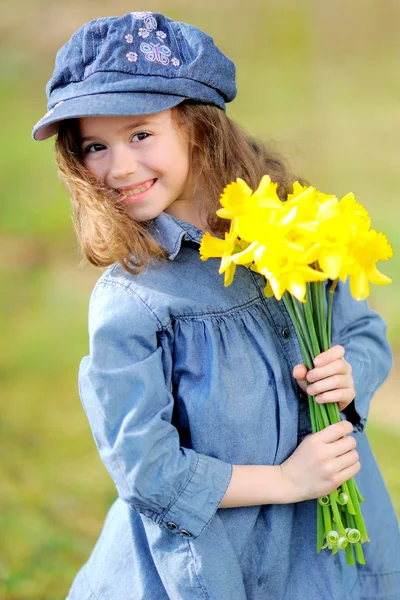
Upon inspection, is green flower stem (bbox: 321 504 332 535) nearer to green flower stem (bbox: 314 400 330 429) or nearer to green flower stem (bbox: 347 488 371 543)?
green flower stem (bbox: 347 488 371 543)

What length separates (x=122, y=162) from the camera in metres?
1.41

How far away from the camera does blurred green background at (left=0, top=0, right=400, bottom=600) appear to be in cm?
350

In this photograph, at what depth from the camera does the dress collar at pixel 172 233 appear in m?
1.43

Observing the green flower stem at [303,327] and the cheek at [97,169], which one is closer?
the green flower stem at [303,327]

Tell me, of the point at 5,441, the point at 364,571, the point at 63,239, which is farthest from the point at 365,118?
the point at 364,571

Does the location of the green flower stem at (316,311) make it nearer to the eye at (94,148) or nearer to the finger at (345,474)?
the finger at (345,474)

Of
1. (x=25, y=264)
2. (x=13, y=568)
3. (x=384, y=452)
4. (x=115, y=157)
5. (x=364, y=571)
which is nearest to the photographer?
(x=115, y=157)

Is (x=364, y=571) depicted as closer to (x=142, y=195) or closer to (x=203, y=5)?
(x=142, y=195)

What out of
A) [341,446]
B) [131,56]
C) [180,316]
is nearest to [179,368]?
[180,316]

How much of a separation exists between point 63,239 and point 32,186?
46 centimetres

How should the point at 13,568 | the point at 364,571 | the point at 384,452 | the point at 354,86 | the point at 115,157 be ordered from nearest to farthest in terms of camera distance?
the point at 115,157 → the point at 364,571 → the point at 13,568 → the point at 384,452 → the point at 354,86

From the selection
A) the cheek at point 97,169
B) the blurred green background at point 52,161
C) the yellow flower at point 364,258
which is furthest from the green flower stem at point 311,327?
the blurred green background at point 52,161

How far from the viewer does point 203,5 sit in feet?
16.3

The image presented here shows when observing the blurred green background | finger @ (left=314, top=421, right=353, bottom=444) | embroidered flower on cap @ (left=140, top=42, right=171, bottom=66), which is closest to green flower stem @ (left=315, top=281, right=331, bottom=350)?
finger @ (left=314, top=421, right=353, bottom=444)
